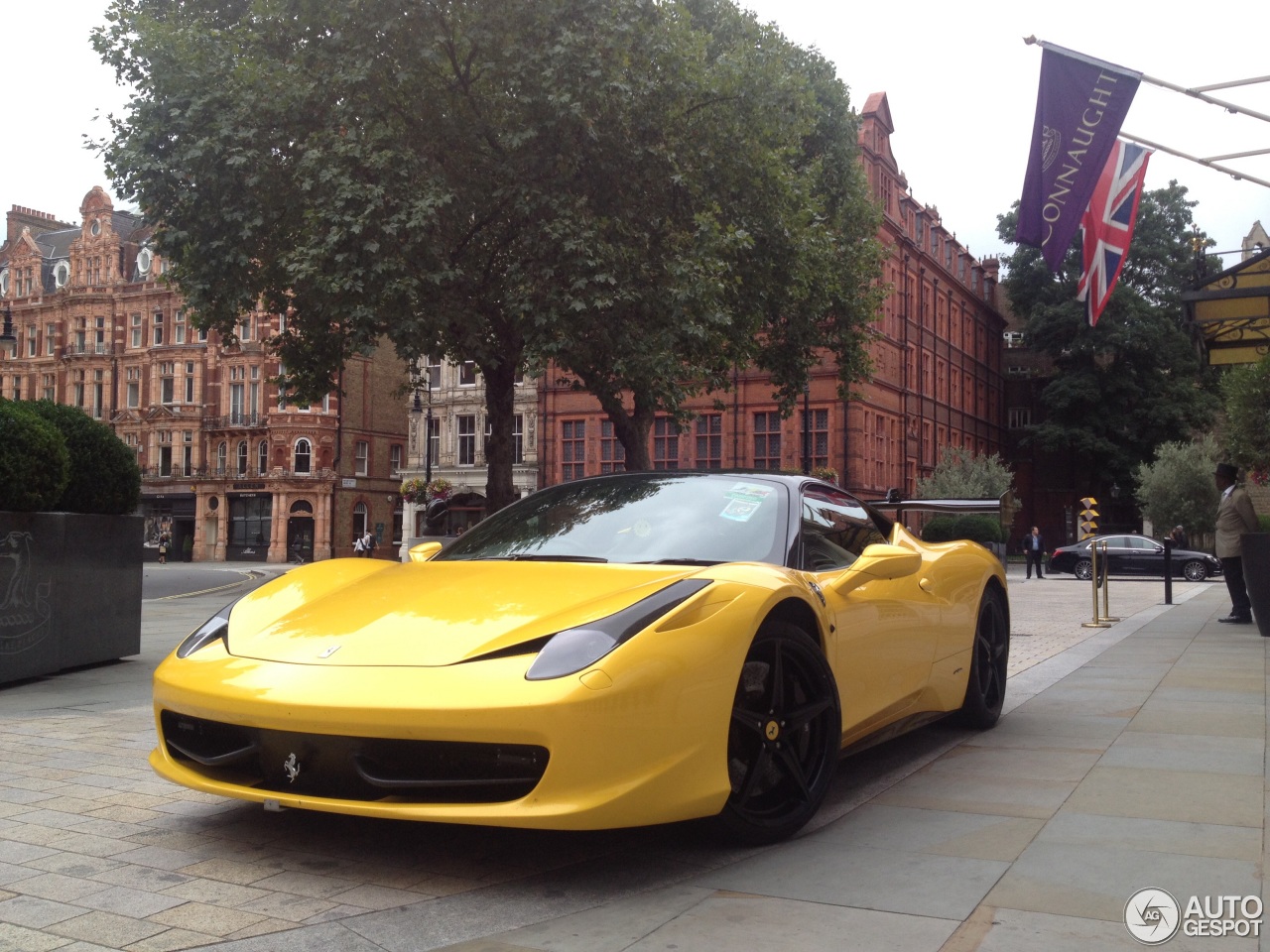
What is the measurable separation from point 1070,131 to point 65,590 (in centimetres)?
1226

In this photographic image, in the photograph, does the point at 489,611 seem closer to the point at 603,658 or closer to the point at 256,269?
the point at 603,658

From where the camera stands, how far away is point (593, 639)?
3391 millimetres

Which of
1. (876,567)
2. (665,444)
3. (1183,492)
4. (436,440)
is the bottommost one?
(876,567)

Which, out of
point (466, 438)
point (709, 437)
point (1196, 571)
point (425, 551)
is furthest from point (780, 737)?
point (466, 438)

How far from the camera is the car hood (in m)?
3.52

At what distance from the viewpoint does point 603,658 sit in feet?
10.9

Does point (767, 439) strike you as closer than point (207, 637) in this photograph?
No

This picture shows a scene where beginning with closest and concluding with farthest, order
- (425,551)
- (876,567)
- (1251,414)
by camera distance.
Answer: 1. (876,567)
2. (425,551)
3. (1251,414)

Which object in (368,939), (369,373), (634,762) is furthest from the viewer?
(369,373)

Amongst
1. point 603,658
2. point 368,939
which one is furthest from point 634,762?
point 368,939

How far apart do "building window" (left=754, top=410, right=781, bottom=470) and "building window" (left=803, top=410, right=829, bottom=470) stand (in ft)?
5.12

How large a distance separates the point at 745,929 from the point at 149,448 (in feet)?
216

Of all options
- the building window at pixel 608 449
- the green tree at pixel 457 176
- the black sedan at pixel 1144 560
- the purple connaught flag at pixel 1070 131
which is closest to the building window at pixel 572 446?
the building window at pixel 608 449

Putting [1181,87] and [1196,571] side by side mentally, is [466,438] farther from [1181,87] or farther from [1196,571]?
[1181,87]
